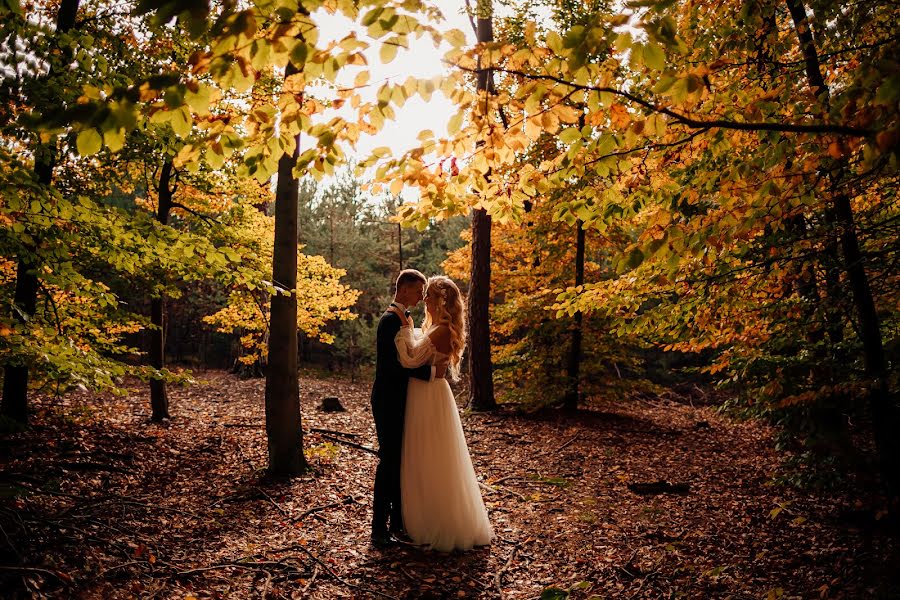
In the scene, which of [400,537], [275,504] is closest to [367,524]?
[400,537]

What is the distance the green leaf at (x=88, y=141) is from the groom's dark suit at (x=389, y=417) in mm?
2883

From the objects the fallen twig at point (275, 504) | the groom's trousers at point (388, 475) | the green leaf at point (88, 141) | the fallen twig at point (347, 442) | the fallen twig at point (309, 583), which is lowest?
the fallen twig at point (347, 442)

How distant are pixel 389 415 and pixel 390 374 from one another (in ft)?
1.20

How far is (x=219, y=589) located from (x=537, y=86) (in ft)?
11.8

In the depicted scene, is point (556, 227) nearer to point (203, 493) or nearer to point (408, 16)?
point (203, 493)

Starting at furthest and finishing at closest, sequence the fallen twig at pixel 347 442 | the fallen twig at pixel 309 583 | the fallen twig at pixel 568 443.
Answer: the fallen twig at pixel 568 443, the fallen twig at pixel 347 442, the fallen twig at pixel 309 583

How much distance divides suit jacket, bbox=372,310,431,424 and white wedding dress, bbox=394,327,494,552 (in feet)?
0.21

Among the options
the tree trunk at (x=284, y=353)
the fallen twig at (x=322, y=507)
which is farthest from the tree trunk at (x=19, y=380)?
the fallen twig at (x=322, y=507)

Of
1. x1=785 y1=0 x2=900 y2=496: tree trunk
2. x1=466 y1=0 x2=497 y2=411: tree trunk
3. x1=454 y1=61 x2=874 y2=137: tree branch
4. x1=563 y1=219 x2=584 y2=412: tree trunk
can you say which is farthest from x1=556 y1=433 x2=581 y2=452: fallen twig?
x1=454 y1=61 x2=874 y2=137: tree branch

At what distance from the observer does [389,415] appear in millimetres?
4473

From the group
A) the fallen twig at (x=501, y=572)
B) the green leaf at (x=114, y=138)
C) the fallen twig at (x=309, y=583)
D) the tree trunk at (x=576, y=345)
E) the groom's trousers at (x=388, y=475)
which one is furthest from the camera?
the tree trunk at (x=576, y=345)

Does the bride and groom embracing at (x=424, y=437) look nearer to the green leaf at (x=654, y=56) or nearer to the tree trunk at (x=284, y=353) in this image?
the tree trunk at (x=284, y=353)

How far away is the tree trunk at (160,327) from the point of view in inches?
358

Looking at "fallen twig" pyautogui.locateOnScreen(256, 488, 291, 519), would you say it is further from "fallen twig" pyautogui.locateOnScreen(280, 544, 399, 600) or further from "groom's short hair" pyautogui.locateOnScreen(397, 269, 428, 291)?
"groom's short hair" pyautogui.locateOnScreen(397, 269, 428, 291)
